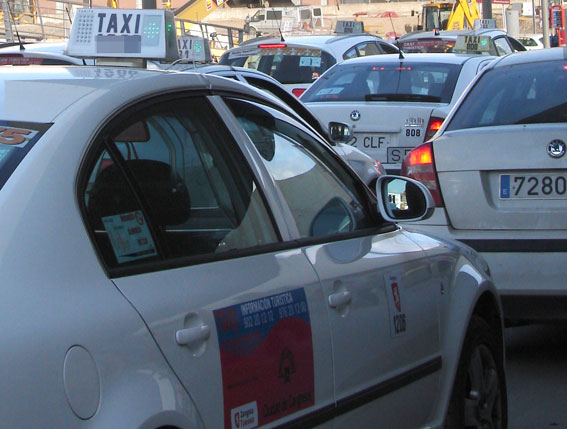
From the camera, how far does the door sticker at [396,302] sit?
3.62 m

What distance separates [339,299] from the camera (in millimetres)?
3305

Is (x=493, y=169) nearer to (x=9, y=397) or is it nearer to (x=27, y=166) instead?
(x=27, y=166)

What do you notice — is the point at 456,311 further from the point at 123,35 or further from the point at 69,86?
the point at 69,86

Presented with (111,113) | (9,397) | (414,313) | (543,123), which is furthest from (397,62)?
(9,397)

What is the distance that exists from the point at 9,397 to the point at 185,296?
0.63 meters

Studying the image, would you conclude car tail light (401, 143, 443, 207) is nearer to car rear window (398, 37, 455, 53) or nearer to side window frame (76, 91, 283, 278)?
side window frame (76, 91, 283, 278)

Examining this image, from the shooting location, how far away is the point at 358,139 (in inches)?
392

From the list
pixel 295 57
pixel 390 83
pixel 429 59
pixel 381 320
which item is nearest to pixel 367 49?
pixel 295 57

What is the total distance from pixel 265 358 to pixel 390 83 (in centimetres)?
783

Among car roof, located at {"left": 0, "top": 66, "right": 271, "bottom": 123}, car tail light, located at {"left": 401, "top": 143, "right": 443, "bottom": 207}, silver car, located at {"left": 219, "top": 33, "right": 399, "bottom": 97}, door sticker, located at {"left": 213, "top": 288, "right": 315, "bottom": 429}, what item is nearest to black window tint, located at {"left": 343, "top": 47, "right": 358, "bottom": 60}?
silver car, located at {"left": 219, "top": 33, "right": 399, "bottom": 97}

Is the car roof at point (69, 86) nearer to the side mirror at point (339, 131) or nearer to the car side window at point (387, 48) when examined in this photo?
the side mirror at point (339, 131)

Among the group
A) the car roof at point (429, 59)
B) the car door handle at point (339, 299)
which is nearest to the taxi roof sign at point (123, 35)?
the car door handle at point (339, 299)

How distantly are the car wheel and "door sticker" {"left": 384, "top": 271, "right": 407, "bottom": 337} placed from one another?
1.80 feet

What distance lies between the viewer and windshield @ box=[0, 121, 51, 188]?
8.46ft
